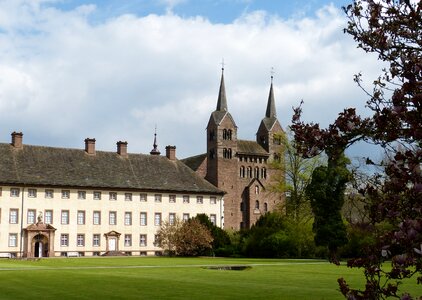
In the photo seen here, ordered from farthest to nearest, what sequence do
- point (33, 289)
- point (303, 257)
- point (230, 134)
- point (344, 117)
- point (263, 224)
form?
point (230, 134) → point (263, 224) → point (303, 257) → point (33, 289) → point (344, 117)

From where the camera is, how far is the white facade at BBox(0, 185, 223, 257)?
6109 cm

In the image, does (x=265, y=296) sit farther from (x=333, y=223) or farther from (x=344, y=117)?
(x=333, y=223)

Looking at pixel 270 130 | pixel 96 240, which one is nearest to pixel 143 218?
pixel 96 240

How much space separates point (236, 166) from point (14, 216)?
1547 inches

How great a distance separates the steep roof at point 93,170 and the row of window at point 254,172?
19984mm

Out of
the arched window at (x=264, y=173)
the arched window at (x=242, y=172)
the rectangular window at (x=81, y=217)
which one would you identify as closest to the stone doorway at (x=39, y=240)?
the rectangular window at (x=81, y=217)

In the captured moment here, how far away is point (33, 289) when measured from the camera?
66.7 ft

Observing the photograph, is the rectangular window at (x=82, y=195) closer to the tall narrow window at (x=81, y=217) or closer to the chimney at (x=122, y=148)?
the tall narrow window at (x=81, y=217)

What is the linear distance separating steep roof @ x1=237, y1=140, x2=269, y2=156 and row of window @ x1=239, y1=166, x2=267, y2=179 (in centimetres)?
244

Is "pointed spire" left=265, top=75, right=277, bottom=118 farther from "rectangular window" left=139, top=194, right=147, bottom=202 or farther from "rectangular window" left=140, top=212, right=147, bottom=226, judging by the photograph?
"rectangular window" left=140, top=212, right=147, bottom=226

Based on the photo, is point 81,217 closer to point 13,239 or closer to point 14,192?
point 13,239

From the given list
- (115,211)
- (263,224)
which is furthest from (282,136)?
(115,211)

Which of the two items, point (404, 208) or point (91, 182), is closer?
point (404, 208)

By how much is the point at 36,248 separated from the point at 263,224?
23.2 meters
